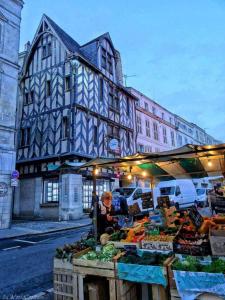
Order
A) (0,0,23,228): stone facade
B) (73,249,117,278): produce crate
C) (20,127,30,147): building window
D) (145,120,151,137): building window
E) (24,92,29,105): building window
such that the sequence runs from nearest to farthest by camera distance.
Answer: (73,249,117,278): produce crate → (0,0,23,228): stone facade → (20,127,30,147): building window → (24,92,29,105): building window → (145,120,151,137): building window

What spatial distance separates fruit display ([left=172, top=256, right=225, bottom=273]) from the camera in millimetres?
3584

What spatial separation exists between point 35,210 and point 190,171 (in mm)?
14590

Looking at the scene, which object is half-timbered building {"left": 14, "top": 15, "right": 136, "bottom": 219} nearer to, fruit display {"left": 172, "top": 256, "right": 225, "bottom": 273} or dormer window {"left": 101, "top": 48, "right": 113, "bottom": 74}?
dormer window {"left": 101, "top": 48, "right": 113, "bottom": 74}

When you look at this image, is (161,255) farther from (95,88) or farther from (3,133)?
(95,88)

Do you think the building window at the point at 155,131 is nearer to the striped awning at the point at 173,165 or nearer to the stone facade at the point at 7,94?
the stone facade at the point at 7,94

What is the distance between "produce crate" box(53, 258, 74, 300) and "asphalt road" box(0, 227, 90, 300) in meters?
0.38

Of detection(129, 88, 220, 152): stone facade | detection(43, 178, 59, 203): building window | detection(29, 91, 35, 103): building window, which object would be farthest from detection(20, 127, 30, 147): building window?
detection(129, 88, 220, 152): stone facade

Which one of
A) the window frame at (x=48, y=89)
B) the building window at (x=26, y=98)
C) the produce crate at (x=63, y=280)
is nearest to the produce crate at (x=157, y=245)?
the produce crate at (x=63, y=280)

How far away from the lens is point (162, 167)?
8.17m

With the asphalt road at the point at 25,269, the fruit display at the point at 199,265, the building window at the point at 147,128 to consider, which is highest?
the building window at the point at 147,128

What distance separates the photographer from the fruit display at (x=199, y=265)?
358 cm

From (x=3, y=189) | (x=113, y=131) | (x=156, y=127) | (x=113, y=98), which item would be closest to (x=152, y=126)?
(x=156, y=127)

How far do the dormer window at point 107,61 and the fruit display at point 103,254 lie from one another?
20844mm

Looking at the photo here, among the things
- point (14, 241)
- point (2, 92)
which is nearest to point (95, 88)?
point (2, 92)
